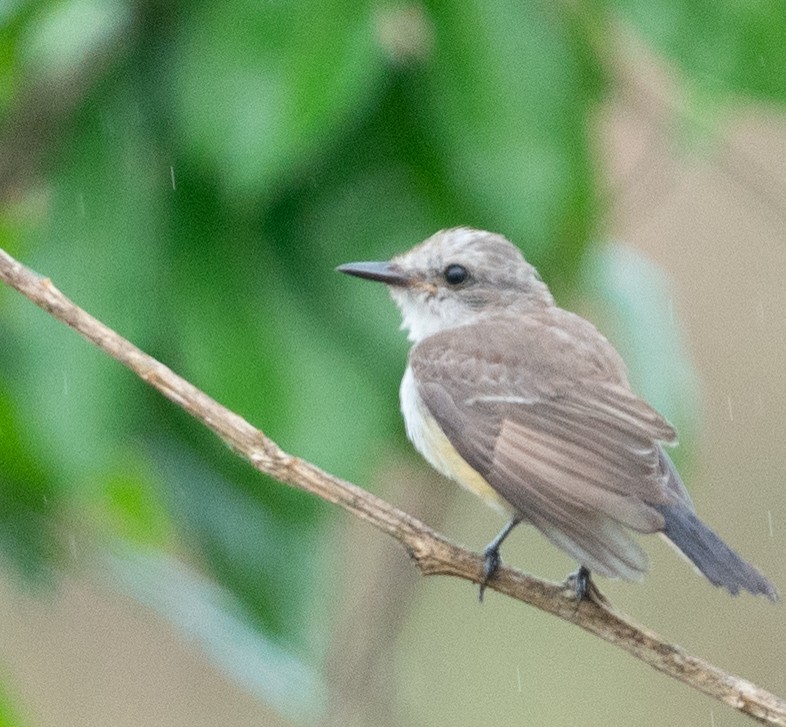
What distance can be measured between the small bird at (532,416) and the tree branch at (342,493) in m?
0.12

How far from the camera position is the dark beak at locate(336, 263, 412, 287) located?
3.45 m

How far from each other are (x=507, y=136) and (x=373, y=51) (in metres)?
0.31

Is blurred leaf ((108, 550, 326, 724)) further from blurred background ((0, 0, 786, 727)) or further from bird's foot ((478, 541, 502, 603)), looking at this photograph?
bird's foot ((478, 541, 502, 603))

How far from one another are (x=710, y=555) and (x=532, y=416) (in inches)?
24.1

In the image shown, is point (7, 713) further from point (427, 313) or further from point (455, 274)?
point (455, 274)

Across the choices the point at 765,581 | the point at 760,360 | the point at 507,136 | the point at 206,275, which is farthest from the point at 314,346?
the point at 760,360

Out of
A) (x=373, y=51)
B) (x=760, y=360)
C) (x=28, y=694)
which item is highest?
(x=760, y=360)

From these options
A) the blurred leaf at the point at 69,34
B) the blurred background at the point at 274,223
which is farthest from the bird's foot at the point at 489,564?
the blurred leaf at the point at 69,34

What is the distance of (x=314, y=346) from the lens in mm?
3377

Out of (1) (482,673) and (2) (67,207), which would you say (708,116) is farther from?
(1) (482,673)

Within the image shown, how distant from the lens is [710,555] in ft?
9.72

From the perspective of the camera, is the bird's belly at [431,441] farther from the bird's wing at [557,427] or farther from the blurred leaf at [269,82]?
the blurred leaf at [269,82]

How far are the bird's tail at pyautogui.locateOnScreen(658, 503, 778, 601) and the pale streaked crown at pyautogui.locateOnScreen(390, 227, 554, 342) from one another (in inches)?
Result: 31.7

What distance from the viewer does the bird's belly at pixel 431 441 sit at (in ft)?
11.2
